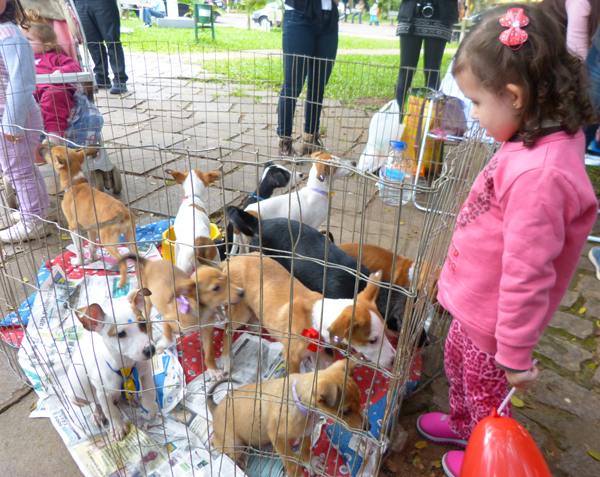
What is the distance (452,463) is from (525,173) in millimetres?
1354

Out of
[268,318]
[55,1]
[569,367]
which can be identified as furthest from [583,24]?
[55,1]

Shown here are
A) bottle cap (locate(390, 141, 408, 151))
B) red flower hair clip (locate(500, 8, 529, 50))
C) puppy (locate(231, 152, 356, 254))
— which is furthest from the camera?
bottle cap (locate(390, 141, 408, 151))

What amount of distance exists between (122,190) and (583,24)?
4081 mm

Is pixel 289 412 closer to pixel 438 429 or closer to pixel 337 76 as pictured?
pixel 438 429

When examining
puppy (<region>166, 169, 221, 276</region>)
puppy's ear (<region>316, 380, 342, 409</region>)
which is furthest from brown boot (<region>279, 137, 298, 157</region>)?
puppy's ear (<region>316, 380, 342, 409</region>)

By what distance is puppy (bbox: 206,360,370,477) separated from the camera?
1.66 m

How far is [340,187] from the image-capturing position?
4520 mm

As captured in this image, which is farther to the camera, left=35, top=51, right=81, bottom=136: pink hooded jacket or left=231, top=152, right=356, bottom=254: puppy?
left=35, top=51, right=81, bottom=136: pink hooded jacket

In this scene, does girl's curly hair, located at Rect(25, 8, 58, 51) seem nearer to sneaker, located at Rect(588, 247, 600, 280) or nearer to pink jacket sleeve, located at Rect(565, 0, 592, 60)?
pink jacket sleeve, located at Rect(565, 0, 592, 60)

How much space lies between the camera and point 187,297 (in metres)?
2.01

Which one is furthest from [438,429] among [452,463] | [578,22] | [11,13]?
[11,13]

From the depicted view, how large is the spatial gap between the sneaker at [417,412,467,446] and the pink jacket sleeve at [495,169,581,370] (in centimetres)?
88

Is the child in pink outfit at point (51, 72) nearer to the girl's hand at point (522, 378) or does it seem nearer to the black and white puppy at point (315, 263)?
A: the black and white puppy at point (315, 263)

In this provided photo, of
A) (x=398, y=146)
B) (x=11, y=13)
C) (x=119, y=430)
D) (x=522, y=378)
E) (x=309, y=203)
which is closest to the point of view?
(x=522, y=378)
